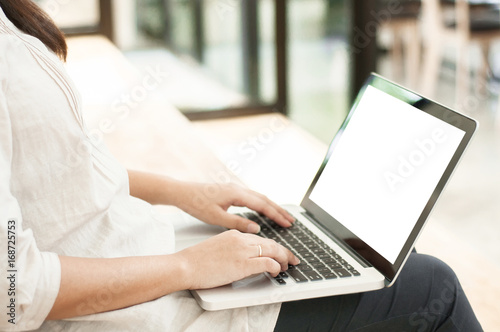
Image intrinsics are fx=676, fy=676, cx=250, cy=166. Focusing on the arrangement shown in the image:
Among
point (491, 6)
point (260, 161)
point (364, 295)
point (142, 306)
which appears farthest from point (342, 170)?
point (491, 6)

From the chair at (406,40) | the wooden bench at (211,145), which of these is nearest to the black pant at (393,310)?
the wooden bench at (211,145)

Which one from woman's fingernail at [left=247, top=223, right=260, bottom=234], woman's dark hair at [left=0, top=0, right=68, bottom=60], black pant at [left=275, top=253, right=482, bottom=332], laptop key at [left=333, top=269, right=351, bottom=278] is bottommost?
black pant at [left=275, top=253, right=482, bottom=332]

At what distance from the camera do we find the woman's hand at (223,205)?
1.01 meters

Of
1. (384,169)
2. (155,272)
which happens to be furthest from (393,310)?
(155,272)

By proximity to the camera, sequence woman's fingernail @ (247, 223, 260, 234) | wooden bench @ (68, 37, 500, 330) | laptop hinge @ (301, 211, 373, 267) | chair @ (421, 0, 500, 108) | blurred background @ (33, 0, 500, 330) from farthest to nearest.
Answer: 1. chair @ (421, 0, 500, 108)
2. blurred background @ (33, 0, 500, 330)
3. wooden bench @ (68, 37, 500, 330)
4. woman's fingernail @ (247, 223, 260, 234)
5. laptop hinge @ (301, 211, 373, 267)

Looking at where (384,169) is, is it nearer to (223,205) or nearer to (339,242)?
(339,242)

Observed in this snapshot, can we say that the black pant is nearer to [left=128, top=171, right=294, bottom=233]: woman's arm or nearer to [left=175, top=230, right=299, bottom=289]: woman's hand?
[left=175, top=230, right=299, bottom=289]: woman's hand

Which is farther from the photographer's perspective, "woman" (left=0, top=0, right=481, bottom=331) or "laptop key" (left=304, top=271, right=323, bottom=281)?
"laptop key" (left=304, top=271, right=323, bottom=281)

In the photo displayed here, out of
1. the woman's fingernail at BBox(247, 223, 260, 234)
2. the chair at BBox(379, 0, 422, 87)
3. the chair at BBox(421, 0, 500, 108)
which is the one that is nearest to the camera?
the woman's fingernail at BBox(247, 223, 260, 234)

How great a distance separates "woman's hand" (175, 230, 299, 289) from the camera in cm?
78

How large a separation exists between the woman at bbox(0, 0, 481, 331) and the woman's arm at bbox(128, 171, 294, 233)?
114mm

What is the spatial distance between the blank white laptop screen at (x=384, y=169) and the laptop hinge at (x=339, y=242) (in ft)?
0.07

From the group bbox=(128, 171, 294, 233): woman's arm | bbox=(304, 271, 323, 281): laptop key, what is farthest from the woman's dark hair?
bbox=(304, 271, 323, 281): laptop key

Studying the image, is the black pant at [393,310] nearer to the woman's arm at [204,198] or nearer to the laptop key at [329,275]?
the laptop key at [329,275]
